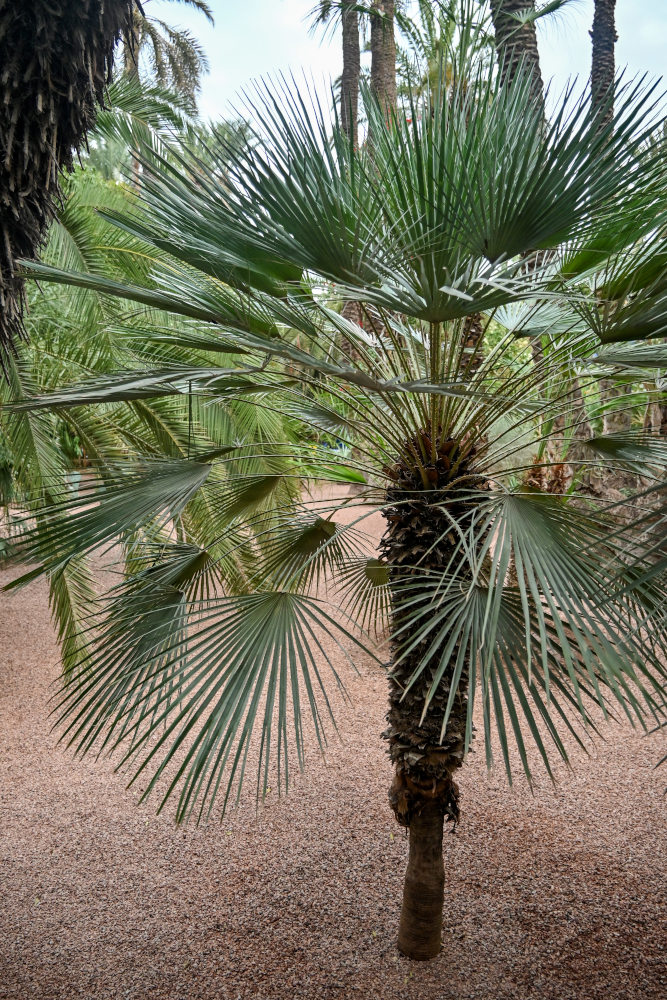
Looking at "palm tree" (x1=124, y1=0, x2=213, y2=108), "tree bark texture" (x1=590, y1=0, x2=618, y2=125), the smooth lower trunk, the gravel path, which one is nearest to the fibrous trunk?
the smooth lower trunk

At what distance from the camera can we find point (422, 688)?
8.19ft

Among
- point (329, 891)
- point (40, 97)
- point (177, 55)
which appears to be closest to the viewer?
point (40, 97)

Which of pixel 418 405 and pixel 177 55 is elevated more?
pixel 177 55

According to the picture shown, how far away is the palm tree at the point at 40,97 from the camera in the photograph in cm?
203

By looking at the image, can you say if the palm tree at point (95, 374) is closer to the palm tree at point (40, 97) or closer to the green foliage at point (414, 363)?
the green foliage at point (414, 363)

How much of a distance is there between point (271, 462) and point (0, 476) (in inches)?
95.8

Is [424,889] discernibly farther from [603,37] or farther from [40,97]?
[603,37]

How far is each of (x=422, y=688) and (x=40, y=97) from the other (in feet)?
7.22

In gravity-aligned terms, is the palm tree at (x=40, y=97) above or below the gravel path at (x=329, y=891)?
above

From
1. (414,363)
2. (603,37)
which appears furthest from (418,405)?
(603,37)

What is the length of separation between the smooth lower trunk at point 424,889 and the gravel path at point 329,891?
7 centimetres

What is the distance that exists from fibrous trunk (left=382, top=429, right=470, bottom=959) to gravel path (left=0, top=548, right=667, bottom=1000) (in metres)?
0.44

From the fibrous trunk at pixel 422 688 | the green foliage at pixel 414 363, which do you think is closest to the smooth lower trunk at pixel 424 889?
the fibrous trunk at pixel 422 688

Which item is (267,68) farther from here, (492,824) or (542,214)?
(492,824)
